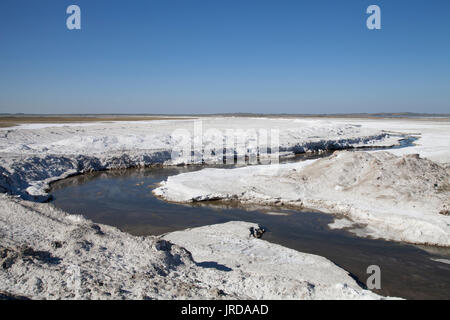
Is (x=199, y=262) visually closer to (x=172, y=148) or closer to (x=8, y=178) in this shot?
(x=8, y=178)

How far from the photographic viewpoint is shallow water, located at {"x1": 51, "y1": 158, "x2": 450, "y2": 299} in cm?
629

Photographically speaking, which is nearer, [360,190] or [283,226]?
[283,226]

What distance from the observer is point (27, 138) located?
24.2m

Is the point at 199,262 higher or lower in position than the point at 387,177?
lower

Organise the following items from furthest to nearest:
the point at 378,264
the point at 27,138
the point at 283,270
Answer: the point at 27,138
the point at 378,264
the point at 283,270

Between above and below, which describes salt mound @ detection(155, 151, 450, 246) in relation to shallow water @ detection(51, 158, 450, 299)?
above

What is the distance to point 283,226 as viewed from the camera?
923 cm

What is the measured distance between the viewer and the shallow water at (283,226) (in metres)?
6.29

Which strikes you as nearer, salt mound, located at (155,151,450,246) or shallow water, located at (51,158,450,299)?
shallow water, located at (51,158,450,299)

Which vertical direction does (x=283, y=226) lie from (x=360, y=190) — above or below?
below
